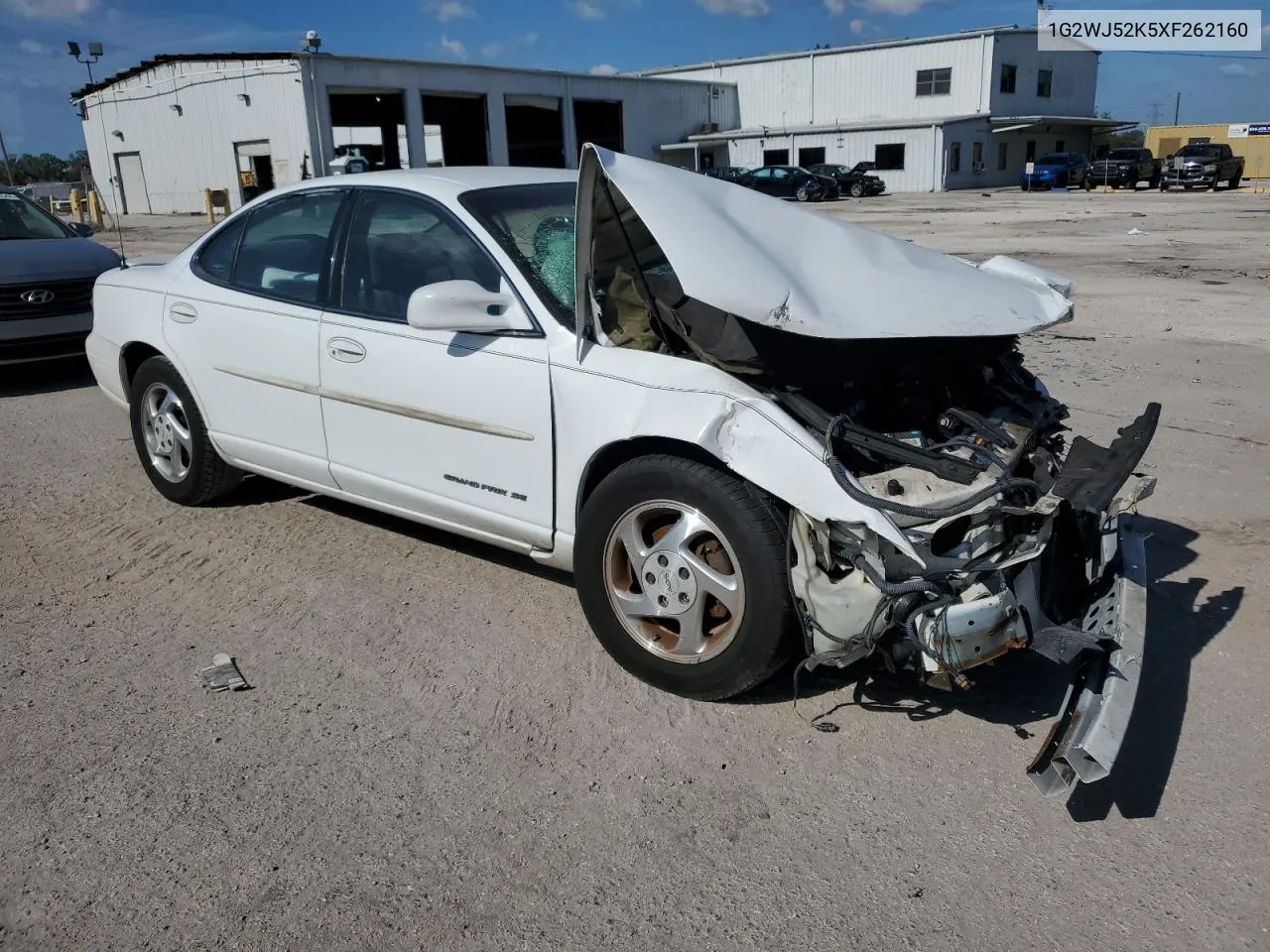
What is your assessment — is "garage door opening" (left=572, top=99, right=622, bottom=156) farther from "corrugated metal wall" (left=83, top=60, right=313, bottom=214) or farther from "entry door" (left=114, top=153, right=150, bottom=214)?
"entry door" (left=114, top=153, right=150, bottom=214)

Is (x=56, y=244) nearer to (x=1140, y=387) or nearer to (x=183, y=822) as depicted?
(x=183, y=822)

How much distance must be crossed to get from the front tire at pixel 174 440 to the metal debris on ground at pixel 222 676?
1616 millimetres

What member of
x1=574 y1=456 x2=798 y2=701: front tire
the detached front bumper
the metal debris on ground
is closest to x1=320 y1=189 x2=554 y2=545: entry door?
x1=574 y1=456 x2=798 y2=701: front tire

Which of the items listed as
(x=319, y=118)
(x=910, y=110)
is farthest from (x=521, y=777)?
(x=910, y=110)

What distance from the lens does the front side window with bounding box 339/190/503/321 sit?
4.00 m

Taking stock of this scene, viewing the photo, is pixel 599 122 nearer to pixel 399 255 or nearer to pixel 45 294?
pixel 45 294

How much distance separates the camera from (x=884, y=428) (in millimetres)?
3535

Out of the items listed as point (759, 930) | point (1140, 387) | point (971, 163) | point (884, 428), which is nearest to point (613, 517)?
point (884, 428)

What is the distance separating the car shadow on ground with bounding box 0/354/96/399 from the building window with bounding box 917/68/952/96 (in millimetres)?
51008

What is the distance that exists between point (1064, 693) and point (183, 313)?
4.22 metres

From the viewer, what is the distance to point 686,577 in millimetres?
3297

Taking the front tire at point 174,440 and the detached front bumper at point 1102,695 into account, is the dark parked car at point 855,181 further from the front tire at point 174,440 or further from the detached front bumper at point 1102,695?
the detached front bumper at point 1102,695

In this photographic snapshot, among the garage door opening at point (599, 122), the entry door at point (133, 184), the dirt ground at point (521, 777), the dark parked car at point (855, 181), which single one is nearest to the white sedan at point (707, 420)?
the dirt ground at point (521, 777)

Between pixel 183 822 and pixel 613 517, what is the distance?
5.09 feet
